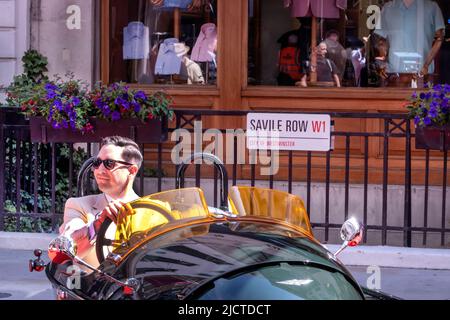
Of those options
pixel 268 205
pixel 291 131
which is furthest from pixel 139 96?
pixel 268 205

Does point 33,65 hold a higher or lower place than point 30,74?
higher

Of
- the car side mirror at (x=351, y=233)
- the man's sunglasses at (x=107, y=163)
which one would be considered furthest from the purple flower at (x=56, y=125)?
the car side mirror at (x=351, y=233)

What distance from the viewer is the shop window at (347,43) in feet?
35.8

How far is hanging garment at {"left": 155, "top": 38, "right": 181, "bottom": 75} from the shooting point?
1128cm

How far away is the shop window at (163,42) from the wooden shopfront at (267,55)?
1cm

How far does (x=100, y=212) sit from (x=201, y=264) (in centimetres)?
151

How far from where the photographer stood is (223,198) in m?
5.39

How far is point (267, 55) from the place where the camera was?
1115cm

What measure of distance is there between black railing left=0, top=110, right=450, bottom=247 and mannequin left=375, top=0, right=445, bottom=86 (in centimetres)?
85

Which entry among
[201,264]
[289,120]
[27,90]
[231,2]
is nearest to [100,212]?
[201,264]

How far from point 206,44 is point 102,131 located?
8.72 ft

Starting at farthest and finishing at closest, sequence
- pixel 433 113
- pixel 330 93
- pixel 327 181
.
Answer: pixel 330 93
pixel 327 181
pixel 433 113

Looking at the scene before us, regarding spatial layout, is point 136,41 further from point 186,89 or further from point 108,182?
point 108,182

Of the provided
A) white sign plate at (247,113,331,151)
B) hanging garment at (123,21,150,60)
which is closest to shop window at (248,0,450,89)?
hanging garment at (123,21,150,60)
